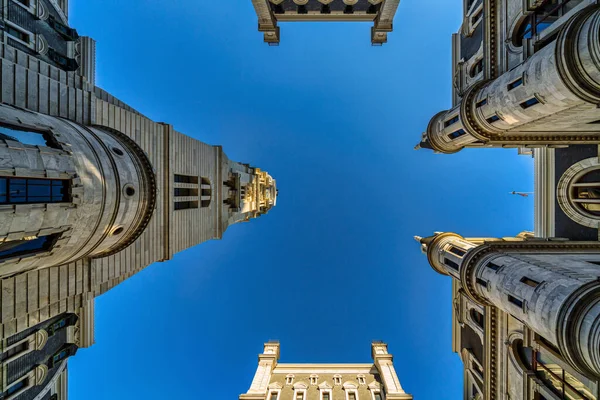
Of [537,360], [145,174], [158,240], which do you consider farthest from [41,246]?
[537,360]

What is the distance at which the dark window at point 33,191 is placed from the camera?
9.95m

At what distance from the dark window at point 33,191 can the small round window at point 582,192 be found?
3986 cm

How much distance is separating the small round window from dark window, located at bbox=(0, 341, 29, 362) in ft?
155

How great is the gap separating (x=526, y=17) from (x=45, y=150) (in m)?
31.7

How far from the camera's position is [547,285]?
53.4 feet

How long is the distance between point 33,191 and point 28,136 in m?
2.49

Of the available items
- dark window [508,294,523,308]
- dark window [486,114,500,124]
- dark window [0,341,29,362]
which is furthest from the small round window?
dark window [0,341,29,362]

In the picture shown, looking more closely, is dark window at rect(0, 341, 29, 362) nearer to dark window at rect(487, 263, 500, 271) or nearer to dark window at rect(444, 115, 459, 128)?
dark window at rect(487, 263, 500, 271)

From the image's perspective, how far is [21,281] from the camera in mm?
12656

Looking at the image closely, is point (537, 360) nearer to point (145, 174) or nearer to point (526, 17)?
point (526, 17)

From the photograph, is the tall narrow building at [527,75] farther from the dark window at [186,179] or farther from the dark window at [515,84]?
the dark window at [186,179]

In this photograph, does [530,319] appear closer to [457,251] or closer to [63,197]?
[457,251]

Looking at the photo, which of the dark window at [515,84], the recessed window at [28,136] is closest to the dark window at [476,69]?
the dark window at [515,84]

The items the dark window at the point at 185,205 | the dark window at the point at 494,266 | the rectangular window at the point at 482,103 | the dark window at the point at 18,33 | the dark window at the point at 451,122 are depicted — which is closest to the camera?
the dark window at the point at 494,266
